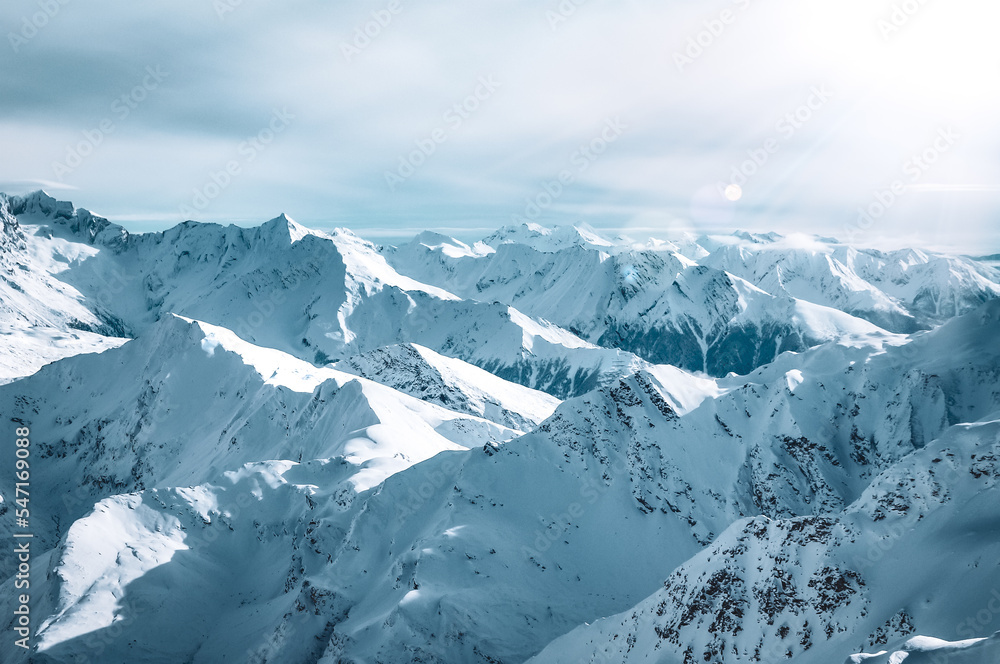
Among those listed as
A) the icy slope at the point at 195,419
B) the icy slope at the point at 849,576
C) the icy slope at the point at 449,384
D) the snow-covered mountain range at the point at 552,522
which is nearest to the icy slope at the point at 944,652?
the snow-covered mountain range at the point at 552,522

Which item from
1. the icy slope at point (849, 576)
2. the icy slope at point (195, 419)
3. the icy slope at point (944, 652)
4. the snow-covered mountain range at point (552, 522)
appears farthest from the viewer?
the icy slope at point (195, 419)

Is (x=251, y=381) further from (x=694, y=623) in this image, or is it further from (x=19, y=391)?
(x=694, y=623)

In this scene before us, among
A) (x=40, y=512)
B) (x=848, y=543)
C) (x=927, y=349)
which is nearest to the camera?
(x=848, y=543)

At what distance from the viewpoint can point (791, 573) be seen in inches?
1550

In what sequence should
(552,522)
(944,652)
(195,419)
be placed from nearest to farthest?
(944,652)
(552,522)
(195,419)

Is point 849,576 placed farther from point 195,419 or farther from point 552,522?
point 195,419

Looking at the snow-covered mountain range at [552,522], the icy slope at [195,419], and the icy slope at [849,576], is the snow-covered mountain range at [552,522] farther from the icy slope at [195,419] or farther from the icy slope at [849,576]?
the icy slope at [195,419]

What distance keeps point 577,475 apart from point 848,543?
5011 cm

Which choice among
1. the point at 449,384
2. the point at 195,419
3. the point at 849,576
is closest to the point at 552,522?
the point at 849,576

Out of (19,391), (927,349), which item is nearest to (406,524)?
(927,349)

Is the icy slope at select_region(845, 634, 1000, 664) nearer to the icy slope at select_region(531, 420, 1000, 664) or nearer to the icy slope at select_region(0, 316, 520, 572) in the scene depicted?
the icy slope at select_region(531, 420, 1000, 664)

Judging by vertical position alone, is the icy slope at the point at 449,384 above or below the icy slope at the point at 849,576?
below

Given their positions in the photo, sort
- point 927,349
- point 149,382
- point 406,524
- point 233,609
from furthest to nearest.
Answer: point 149,382
point 927,349
point 233,609
point 406,524

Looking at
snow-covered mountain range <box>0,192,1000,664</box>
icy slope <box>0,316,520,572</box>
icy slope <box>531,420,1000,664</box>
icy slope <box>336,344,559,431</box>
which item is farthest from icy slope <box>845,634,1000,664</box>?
icy slope <box>336,344,559,431</box>
